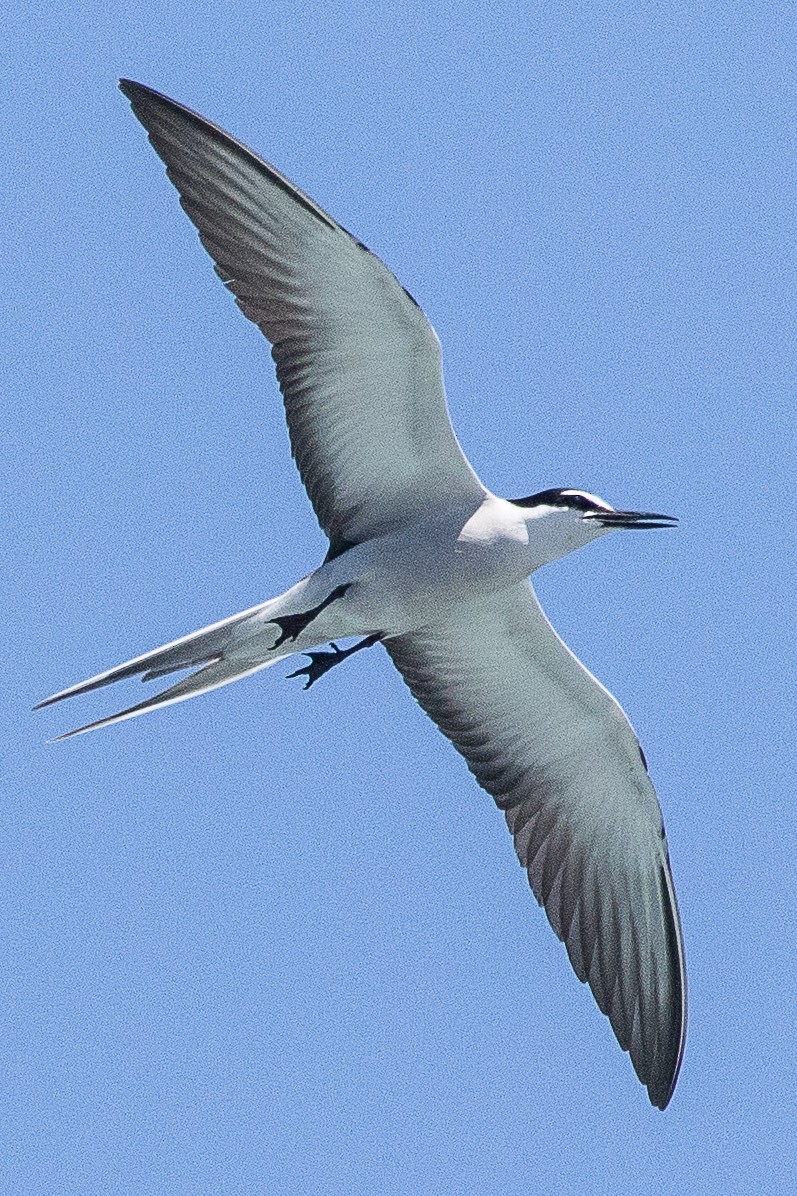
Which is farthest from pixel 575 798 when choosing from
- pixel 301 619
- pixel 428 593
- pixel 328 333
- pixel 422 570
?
pixel 328 333

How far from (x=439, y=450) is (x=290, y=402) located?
73 centimetres

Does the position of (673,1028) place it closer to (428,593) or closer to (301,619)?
(428,593)

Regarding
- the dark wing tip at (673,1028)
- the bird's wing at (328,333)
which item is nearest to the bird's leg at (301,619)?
the bird's wing at (328,333)

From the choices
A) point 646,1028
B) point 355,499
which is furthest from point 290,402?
point 646,1028

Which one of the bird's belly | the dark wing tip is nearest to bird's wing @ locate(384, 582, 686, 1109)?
the dark wing tip

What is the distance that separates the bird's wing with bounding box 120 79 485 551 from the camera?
9.77 meters

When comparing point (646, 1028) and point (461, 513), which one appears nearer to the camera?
point (461, 513)

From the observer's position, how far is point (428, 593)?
10.6 metres

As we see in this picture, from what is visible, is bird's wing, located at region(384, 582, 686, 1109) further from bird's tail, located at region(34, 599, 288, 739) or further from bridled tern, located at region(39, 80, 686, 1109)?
bird's tail, located at region(34, 599, 288, 739)

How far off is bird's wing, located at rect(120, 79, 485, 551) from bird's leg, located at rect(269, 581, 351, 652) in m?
0.39

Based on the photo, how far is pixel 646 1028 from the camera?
11484 mm

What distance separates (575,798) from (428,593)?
5.71ft

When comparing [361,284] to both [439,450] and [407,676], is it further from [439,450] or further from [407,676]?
[407,676]

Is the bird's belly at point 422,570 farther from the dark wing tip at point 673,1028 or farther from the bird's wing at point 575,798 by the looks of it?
the dark wing tip at point 673,1028
